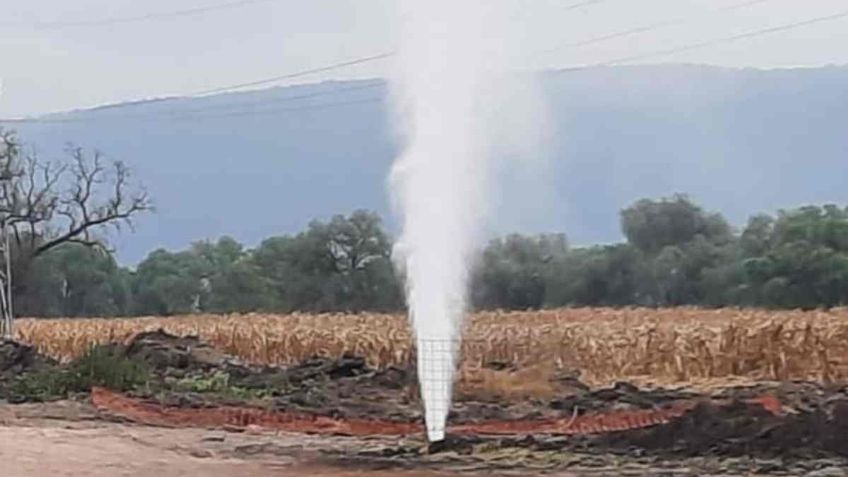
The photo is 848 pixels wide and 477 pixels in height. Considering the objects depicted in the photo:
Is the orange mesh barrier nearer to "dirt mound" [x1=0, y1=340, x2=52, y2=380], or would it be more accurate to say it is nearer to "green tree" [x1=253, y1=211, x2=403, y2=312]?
"dirt mound" [x1=0, y1=340, x2=52, y2=380]

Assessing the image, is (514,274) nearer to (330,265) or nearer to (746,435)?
(330,265)

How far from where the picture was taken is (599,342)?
85.7ft

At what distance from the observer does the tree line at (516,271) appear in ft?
137

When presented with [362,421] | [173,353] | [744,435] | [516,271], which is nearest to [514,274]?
[516,271]

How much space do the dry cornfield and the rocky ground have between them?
1.32 m

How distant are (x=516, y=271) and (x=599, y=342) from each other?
56.8ft

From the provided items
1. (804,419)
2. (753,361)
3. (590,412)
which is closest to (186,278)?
(753,361)

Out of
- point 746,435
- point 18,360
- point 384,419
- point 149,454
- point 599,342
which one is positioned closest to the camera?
point 746,435

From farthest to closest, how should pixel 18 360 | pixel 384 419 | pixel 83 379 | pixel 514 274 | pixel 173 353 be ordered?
1. pixel 514 274
2. pixel 18 360
3. pixel 173 353
4. pixel 83 379
5. pixel 384 419

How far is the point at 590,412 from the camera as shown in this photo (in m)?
19.2

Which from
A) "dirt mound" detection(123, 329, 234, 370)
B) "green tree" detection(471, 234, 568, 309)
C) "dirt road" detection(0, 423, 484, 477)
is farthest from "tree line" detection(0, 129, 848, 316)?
"dirt road" detection(0, 423, 484, 477)

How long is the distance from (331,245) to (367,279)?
5508 millimetres

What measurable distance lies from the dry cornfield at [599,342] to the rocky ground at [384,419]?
4.34 ft

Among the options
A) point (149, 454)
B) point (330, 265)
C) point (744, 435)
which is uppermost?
point (330, 265)
